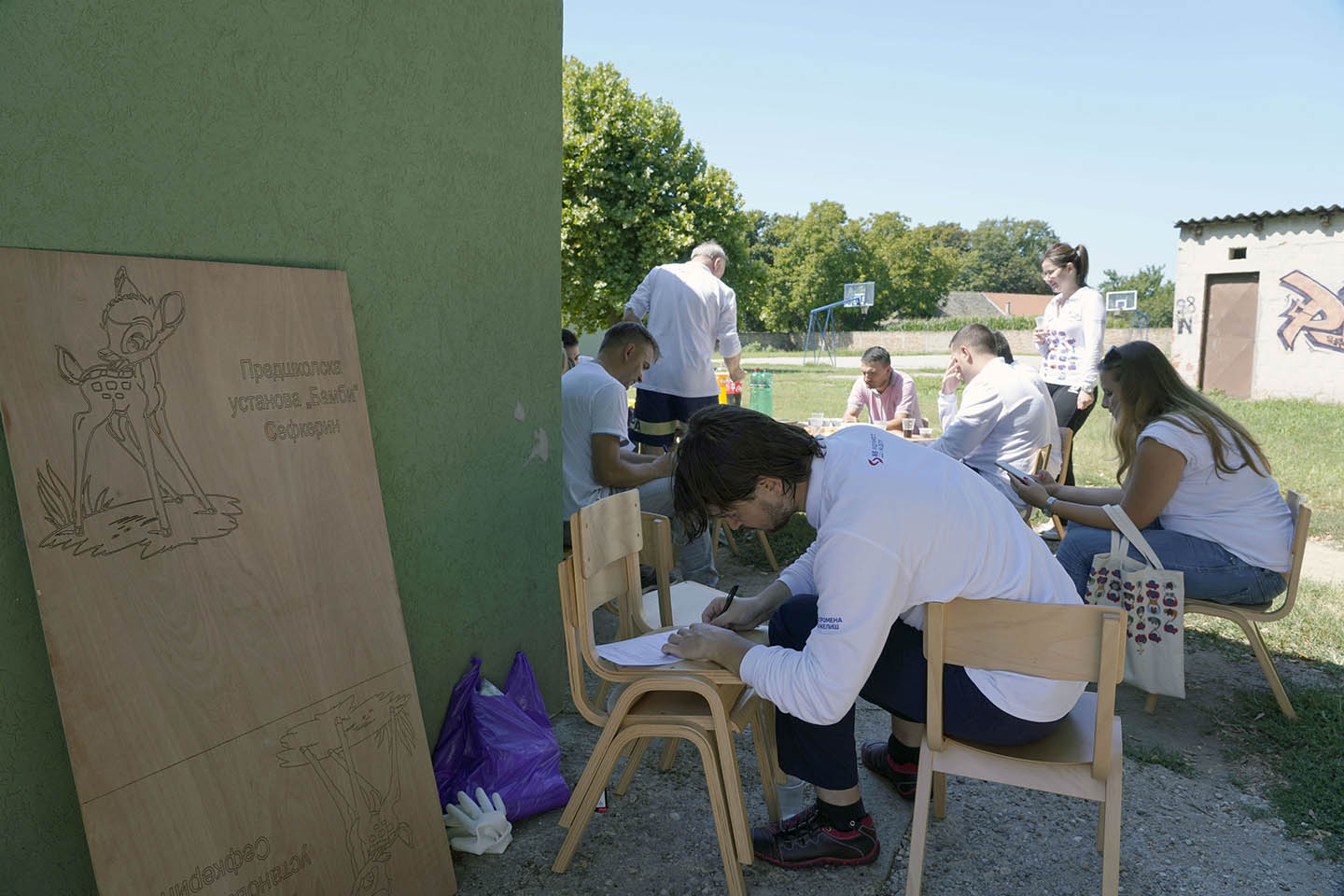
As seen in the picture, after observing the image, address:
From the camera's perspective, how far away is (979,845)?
2.63 m

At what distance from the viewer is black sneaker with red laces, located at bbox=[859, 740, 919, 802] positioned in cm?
284

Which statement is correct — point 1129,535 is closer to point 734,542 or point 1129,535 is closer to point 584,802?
point 584,802

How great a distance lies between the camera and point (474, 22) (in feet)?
9.03

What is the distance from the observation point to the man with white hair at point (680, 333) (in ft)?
17.9

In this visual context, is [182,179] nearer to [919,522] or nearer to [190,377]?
[190,377]

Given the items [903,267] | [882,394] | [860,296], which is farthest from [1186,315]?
[903,267]

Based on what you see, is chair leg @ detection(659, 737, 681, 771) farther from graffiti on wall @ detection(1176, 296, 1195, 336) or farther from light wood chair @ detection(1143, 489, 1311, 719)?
graffiti on wall @ detection(1176, 296, 1195, 336)

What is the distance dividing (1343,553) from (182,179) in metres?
6.74

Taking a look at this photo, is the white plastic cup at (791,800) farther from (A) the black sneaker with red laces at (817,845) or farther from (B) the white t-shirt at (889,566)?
(B) the white t-shirt at (889,566)

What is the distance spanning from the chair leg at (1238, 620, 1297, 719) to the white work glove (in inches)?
109

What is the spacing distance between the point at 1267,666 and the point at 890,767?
1619 millimetres

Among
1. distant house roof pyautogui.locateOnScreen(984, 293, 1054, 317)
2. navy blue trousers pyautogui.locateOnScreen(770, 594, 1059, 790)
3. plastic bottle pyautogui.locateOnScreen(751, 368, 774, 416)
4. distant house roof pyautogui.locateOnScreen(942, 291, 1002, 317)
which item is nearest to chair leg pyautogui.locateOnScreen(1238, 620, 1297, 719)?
navy blue trousers pyautogui.locateOnScreen(770, 594, 1059, 790)

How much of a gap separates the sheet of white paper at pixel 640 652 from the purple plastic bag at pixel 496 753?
1.71 ft

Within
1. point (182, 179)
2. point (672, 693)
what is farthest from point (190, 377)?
point (672, 693)
